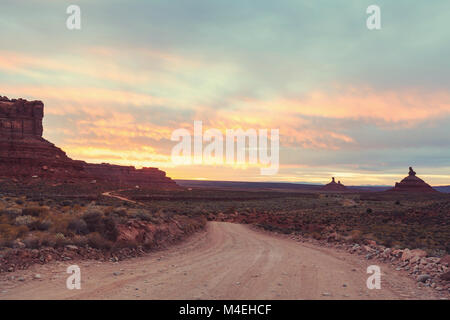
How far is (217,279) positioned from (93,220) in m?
8.69

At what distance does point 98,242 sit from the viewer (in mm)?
13430

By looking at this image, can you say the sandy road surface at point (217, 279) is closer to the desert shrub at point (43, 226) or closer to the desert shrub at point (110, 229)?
the desert shrub at point (110, 229)

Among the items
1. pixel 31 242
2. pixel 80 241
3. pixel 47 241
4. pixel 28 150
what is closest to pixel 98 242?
pixel 80 241

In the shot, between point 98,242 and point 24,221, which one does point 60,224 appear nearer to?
point 24,221

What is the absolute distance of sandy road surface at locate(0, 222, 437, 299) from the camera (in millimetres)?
7965

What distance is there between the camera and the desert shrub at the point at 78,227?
1436 cm

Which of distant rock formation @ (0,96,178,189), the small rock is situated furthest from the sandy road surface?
distant rock formation @ (0,96,178,189)

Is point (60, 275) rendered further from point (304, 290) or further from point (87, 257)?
point (304, 290)

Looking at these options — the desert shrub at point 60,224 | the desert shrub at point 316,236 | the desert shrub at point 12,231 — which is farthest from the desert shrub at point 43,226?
the desert shrub at point 316,236

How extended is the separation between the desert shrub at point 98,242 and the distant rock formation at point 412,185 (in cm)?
16218

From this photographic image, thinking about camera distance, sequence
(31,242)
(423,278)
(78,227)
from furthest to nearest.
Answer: (78,227) → (31,242) → (423,278)
